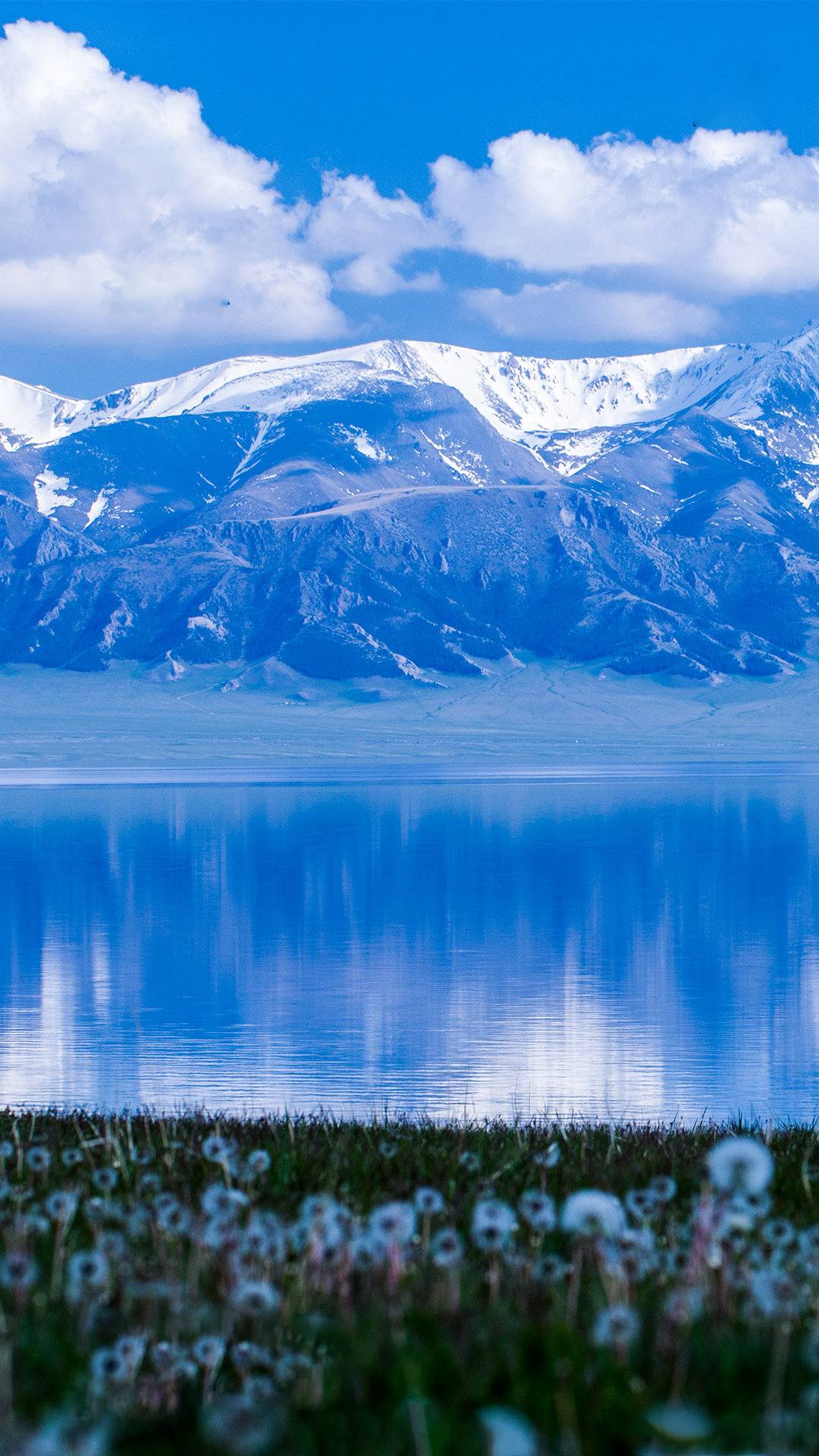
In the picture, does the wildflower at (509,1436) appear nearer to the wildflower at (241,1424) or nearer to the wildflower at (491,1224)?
the wildflower at (241,1424)

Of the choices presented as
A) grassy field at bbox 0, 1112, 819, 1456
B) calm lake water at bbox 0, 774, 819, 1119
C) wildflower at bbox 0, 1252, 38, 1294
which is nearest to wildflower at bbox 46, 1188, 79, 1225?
grassy field at bbox 0, 1112, 819, 1456

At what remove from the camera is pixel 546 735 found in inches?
6467

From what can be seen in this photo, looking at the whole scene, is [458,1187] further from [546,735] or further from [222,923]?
[546,735]

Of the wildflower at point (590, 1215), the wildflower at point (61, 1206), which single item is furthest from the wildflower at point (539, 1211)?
the wildflower at point (61, 1206)

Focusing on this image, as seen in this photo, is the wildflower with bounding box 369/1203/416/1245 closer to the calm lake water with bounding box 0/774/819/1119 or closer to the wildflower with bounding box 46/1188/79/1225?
the wildflower with bounding box 46/1188/79/1225

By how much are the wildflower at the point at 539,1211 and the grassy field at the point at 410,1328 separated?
0.02m

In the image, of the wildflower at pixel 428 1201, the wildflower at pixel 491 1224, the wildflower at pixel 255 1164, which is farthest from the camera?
the wildflower at pixel 255 1164

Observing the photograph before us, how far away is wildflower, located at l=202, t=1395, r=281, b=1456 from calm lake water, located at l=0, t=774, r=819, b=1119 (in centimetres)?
896

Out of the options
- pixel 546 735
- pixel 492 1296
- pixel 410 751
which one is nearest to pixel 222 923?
pixel 492 1296

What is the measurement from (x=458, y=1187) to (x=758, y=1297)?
2.89m

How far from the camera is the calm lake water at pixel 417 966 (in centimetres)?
1689

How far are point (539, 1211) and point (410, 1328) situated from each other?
101cm

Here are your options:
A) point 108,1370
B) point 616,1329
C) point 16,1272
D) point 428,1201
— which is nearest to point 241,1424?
point 108,1370

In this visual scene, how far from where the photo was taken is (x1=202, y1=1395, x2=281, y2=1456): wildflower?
254 cm
